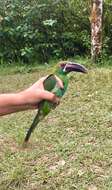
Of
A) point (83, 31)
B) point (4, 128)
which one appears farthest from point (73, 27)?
point (4, 128)

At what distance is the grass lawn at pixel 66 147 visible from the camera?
12.8 ft

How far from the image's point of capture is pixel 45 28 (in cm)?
899

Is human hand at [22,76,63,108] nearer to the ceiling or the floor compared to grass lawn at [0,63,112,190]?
nearer to the ceiling

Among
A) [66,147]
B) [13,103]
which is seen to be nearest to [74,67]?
[13,103]

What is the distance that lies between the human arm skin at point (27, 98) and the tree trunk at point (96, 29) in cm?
545

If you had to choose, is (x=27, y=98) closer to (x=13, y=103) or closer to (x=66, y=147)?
(x=13, y=103)

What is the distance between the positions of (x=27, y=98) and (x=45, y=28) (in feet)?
22.5

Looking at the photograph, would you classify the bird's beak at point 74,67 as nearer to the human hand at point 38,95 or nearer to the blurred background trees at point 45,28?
the human hand at point 38,95

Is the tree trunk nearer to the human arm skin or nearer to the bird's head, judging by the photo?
the human arm skin

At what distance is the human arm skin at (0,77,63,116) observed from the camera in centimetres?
216

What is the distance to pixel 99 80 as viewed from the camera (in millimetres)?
6656

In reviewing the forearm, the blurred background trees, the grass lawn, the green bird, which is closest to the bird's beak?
the green bird

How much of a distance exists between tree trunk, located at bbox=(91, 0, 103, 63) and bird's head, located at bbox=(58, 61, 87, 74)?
5.56 m

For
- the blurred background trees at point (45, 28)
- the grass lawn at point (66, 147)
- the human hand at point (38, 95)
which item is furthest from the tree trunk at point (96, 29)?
the human hand at point (38, 95)
